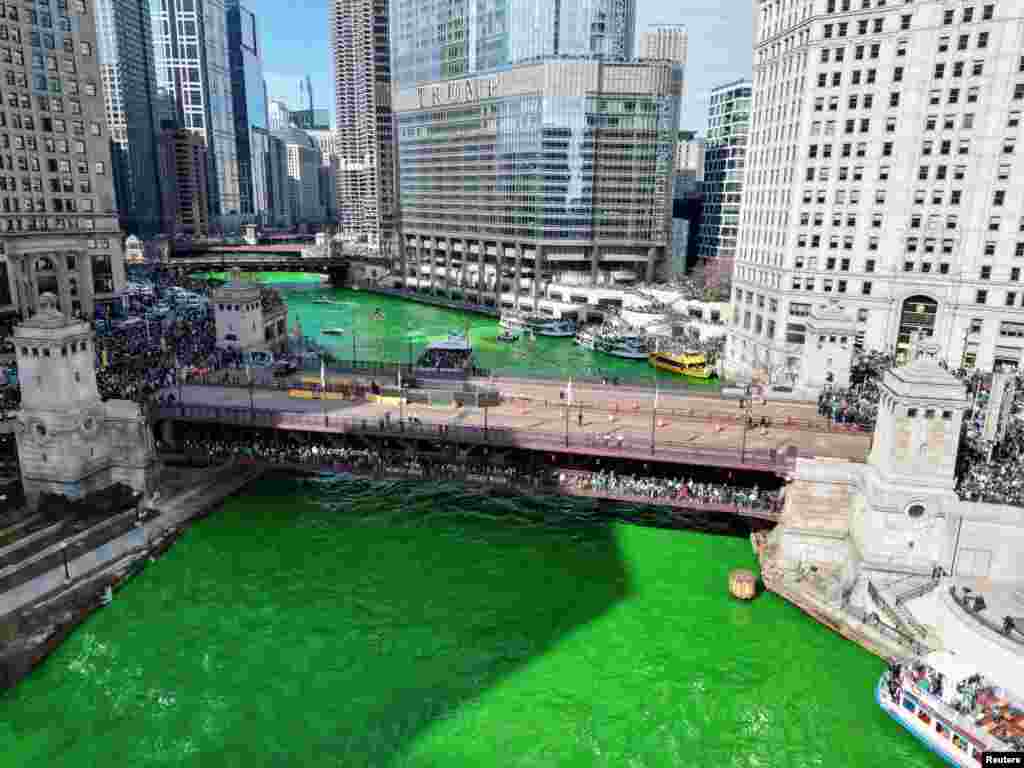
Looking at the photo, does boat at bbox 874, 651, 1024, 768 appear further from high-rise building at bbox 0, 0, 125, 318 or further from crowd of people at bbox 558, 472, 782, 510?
high-rise building at bbox 0, 0, 125, 318

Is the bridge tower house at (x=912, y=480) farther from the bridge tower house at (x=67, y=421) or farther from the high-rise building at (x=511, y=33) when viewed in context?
the high-rise building at (x=511, y=33)

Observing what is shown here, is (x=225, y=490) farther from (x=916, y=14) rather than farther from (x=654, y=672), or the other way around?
(x=916, y=14)

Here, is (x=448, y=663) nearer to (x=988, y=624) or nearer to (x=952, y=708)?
→ (x=952, y=708)

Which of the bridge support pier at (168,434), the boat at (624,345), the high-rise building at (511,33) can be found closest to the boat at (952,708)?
the bridge support pier at (168,434)

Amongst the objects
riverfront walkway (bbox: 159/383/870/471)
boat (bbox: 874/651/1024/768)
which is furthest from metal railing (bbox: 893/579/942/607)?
riverfront walkway (bbox: 159/383/870/471)

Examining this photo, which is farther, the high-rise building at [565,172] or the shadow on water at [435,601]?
the high-rise building at [565,172]

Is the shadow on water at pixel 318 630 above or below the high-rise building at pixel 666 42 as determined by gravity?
below

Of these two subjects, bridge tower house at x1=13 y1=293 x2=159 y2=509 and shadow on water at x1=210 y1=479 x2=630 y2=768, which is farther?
bridge tower house at x1=13 y1=293 x2=159 y2=509
